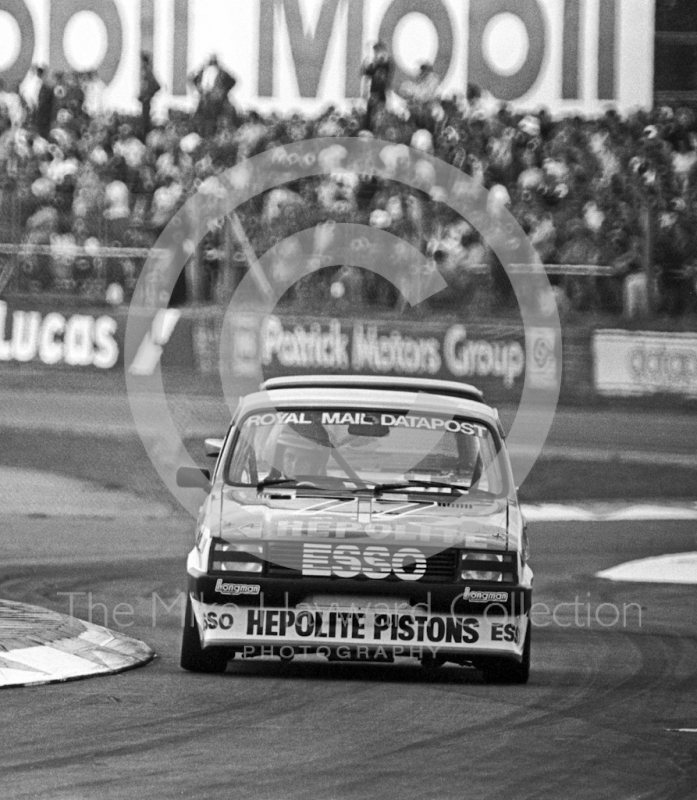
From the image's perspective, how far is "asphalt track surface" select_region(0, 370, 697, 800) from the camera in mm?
5152

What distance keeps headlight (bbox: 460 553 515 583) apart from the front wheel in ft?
0.91

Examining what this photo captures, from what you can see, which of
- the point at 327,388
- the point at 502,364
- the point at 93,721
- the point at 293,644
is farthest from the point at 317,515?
the point at 502,364

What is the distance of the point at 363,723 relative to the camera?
631 centimetres

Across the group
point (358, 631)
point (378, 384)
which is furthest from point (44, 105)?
point (358, 631)

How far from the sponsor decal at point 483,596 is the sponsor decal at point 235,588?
909 millimetres

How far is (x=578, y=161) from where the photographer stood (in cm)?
1984

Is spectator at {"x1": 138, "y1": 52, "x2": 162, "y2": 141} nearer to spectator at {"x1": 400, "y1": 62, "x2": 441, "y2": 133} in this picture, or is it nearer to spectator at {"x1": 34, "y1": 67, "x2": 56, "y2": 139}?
spectator at {"x1": 34, "y1": 67, "x2": 56, "y2": 139}

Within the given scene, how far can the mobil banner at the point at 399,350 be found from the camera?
61.6ft

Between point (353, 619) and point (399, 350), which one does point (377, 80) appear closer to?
point (399, 350)

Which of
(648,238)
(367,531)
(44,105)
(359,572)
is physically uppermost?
(44,105)

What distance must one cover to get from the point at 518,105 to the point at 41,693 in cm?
1363

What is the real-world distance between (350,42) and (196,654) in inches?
486

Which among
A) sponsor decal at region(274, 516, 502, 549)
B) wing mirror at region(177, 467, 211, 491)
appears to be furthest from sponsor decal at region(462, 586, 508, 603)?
wing mirror at region(177, 467, 211, 491)

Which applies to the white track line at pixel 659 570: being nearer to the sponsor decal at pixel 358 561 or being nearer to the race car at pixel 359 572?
the race car at pixel 359 572
